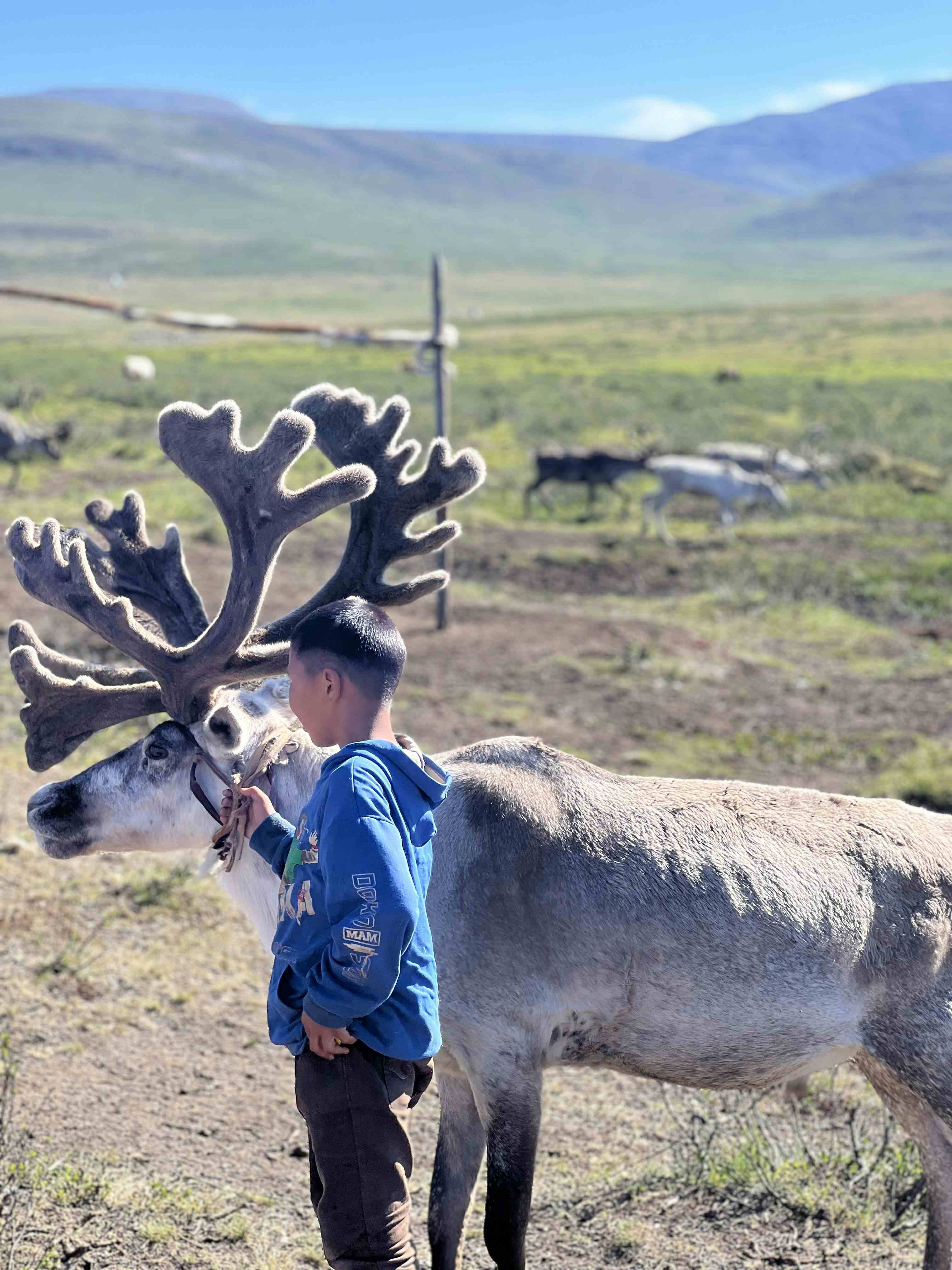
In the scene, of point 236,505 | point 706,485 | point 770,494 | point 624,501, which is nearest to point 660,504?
point 706,485

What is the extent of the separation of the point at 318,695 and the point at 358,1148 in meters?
0.90

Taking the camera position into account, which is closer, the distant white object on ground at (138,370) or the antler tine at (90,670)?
the antler tine at (90,670)

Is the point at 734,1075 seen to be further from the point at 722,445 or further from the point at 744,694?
the point at 722,445

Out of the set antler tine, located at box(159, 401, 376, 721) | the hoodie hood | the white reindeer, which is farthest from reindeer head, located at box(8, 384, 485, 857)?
the white reindeer

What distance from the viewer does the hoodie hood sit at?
2424 mm

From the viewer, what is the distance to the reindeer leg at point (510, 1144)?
124 inches

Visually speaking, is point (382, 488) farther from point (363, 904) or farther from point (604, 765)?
point (604, 765)

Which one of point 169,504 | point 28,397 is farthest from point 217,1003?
point 28,397

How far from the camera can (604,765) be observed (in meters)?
8.62

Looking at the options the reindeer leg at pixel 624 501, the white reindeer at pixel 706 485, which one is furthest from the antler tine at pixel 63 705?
the reindeer leg at pixel 624 501

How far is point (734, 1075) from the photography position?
10.8ft

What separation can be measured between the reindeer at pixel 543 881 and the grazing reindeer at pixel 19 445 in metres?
17.0

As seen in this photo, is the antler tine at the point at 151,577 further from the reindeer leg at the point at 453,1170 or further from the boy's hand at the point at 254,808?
the reindeer leg at the point at 453,1170

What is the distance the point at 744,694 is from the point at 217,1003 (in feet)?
20.9
